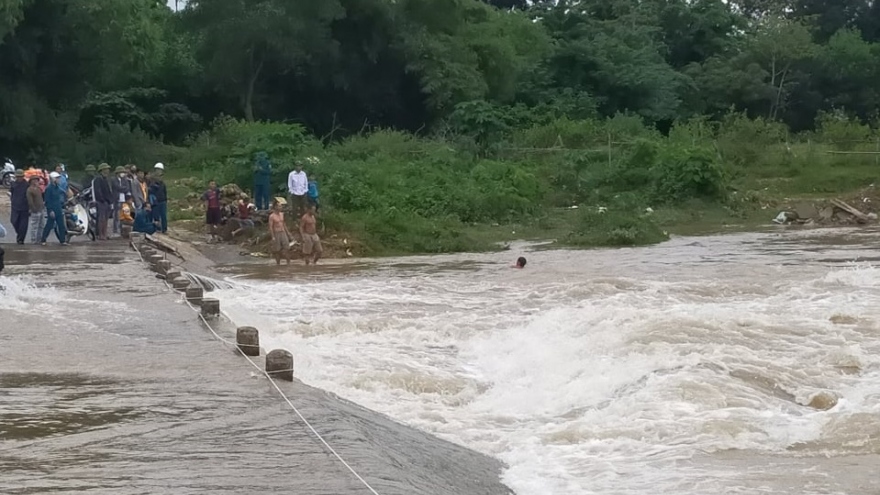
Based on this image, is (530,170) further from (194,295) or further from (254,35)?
(194,295)

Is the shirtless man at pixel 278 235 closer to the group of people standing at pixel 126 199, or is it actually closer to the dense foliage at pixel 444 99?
the group of people standing at pixel 126 199

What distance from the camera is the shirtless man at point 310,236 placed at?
24.6 metres

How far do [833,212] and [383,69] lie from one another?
69.1 feet

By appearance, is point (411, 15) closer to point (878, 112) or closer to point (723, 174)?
point (723, 174)

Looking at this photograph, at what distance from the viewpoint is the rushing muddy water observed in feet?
32.1

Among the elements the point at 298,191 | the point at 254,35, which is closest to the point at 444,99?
the point at 254,35

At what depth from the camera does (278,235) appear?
24.2m

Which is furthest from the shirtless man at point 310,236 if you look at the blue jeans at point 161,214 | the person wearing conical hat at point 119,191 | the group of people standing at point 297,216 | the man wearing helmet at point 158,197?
the person wearing conical hat at point 119,191

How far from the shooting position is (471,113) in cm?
4206

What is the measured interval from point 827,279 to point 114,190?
538 inches

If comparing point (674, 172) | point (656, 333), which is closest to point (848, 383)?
point (656, 333)

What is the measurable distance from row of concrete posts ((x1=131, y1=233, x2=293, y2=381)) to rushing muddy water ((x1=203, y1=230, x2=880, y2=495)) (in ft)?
3.30

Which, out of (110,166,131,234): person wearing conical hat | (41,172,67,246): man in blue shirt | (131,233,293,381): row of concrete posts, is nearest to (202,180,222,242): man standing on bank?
(110,166,131,234): person wearing conical hat

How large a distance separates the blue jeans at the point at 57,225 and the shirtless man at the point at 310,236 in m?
4.69
